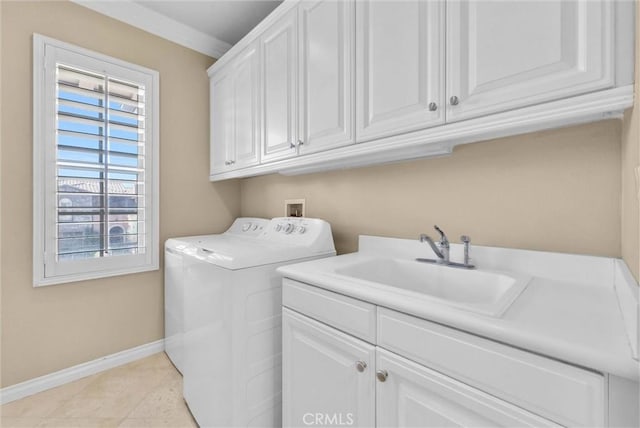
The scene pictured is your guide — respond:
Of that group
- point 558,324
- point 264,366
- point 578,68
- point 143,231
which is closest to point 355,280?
point 558,324

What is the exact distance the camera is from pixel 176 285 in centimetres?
187

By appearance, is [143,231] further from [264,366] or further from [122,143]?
[264,366]

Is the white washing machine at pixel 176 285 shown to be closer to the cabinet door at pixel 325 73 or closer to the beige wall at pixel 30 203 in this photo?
the beige wall at pixel 30 203

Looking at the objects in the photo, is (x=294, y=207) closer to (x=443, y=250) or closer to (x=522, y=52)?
(x=443, y=250)

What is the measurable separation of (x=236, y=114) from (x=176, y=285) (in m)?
1.28

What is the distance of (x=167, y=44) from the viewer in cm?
225

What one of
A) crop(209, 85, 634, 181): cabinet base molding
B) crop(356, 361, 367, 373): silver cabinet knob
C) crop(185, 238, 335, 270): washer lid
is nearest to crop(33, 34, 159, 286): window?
crop(185, 238, 335, 270): washer lid

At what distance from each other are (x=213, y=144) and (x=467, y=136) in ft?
6.69

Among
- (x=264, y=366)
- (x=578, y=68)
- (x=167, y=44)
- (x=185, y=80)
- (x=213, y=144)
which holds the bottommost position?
(x=264, y=366)

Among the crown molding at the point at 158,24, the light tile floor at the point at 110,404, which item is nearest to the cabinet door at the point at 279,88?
the crown molding at the point at 158,24

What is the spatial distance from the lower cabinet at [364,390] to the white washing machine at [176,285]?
921mm

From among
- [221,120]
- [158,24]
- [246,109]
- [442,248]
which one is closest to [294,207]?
[246,109]

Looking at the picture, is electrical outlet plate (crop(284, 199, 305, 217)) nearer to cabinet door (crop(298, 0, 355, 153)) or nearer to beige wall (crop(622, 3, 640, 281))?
cabinet door (crop(298, 0, 355, 153))

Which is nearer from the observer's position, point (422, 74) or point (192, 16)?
point (422, 74)
